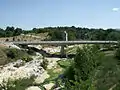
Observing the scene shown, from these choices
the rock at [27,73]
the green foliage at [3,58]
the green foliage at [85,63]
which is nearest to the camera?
the green foliage at [85,63]

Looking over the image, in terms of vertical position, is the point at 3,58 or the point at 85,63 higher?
the point at 85,63

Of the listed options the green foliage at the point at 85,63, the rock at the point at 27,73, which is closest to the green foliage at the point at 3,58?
the rock at the point at 27,73

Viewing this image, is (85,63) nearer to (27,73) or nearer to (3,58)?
(27,73)

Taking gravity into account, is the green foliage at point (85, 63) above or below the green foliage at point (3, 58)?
above

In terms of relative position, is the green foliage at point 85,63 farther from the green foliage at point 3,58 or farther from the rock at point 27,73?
the green foliage at point 3,58

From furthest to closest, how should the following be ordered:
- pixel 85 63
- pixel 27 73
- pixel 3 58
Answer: pixel 3 58, pixel 27 73, pixel 85 63

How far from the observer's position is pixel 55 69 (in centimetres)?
9056

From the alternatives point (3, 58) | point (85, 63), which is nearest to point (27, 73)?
point (3, 58)

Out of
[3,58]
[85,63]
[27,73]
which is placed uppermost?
[85,63]

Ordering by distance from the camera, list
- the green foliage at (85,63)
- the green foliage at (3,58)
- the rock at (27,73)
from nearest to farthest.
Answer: the green foliage at (85,63) → the rock at (27,73) → the green foliage at (3,58)

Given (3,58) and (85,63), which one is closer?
(85,63)

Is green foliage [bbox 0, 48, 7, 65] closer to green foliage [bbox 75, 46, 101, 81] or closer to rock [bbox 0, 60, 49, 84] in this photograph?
rock [bbox 0, 60, 49, 84]

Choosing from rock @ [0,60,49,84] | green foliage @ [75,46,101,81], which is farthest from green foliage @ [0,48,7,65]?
green foliage @ [75,46,101,81]

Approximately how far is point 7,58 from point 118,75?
7484 centimetres
